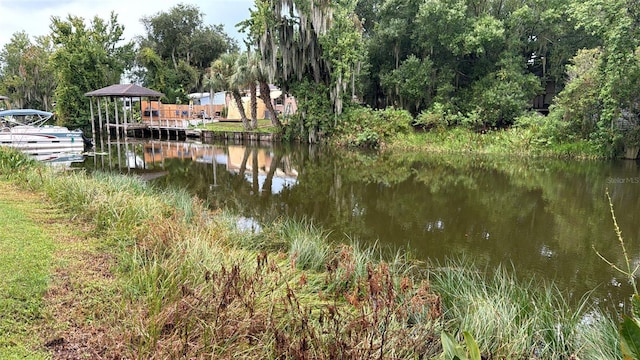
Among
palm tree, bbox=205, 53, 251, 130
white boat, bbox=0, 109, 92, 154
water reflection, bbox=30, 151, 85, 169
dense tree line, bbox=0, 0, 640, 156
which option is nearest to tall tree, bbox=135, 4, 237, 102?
palm tree, bbox=205, 53, 251, 130

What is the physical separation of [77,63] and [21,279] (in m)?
31.1

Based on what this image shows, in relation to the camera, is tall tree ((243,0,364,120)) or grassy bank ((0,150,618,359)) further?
tall tree ((243,0,364,120))

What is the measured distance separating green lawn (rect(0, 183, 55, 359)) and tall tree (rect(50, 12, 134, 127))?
28512mm

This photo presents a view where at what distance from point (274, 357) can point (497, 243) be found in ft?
15.6

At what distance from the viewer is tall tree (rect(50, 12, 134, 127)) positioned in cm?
2898

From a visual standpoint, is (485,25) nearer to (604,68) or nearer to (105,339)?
(604,68)

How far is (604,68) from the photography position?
14977 mm

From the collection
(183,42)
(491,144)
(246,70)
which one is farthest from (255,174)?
(183,42)

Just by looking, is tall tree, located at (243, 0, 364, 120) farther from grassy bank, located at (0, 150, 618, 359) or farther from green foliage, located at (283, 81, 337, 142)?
grassy bank, located at (0, 150, 618, 359)

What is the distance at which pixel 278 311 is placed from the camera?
9.68ft

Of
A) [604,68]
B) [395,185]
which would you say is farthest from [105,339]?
[604,68]

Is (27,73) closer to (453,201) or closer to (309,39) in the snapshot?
(309,39)

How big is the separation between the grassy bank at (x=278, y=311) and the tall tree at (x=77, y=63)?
29.6m

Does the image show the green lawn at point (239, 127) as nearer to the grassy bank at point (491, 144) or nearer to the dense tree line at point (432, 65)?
the dense tree line at point (432, 65)
